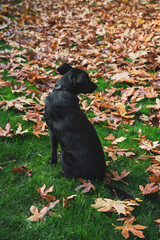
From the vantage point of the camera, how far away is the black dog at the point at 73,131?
2.49m

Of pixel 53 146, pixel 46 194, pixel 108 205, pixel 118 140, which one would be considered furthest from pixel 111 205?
pixel 118 140

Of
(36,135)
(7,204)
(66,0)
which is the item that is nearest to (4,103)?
(36,135)

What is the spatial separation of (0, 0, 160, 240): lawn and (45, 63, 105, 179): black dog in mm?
198

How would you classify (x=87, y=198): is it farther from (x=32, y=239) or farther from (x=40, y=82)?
(x=40, y=82)

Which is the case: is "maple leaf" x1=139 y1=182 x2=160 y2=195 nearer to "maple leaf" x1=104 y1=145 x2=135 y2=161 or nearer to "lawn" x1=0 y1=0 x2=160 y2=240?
"lawn" x1=0 y1=0 x2=160 y2=240

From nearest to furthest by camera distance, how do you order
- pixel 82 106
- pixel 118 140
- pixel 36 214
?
pixel 36 214 → pixel 118 140 → pixel 82 106

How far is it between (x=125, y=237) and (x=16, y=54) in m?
5.31

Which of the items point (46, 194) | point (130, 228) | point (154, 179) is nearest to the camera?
point (130, 228)

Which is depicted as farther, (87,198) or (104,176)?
(104,176)

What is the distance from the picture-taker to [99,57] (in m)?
6.05

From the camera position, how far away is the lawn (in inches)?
83.9

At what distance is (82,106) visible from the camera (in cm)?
432

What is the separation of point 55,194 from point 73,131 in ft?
2.32

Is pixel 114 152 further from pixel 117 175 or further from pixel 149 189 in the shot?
pixel 149 189
